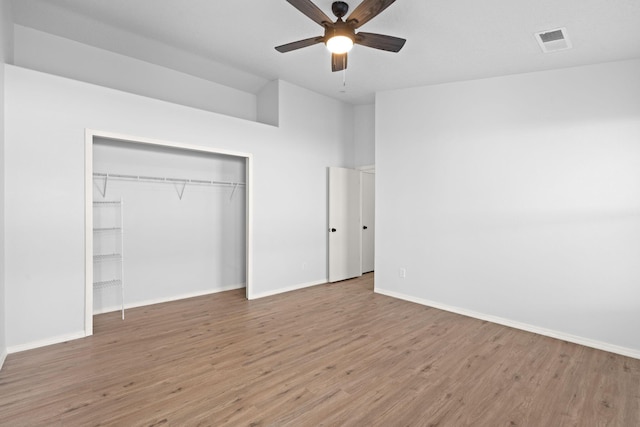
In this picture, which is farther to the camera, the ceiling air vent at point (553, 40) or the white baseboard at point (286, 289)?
the white baseboard at point (286, 289)

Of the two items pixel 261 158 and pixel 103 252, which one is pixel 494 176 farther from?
pixel 103 252

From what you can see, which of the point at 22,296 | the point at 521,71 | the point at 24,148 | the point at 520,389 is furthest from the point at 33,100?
the point at 521,71

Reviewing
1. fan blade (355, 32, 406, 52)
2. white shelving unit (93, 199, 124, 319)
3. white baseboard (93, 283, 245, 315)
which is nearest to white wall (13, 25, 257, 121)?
white shelving unit (93, 199, 124, 319)

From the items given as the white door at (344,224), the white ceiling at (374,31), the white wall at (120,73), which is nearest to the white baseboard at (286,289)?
the white door at (344,224)

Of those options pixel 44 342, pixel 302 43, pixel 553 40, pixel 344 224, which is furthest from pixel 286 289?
pixel 553 40

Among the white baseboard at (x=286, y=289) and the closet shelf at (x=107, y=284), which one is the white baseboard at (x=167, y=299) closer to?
the closet shelf at (x=107, y=284)

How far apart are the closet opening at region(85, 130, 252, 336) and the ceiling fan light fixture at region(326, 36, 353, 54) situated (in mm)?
2290

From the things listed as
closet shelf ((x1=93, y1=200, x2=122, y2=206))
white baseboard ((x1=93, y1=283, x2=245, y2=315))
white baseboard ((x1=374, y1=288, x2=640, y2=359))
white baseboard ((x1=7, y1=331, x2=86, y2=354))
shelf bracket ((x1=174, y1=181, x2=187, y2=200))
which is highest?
shelf bracket ((x1=174, y1=181, x2=187, y2=200))

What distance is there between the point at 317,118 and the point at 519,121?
120 inches

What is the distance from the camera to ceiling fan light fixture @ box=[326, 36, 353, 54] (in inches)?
105

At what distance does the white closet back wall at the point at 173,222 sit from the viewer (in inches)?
166

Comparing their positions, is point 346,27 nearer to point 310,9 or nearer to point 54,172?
point 310,9

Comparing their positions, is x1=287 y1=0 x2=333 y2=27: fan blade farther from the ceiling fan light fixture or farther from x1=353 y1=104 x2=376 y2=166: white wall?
x1=353 y1=104 x2=376 y2=166: white wall

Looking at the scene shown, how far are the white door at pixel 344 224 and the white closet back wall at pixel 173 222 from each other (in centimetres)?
155
